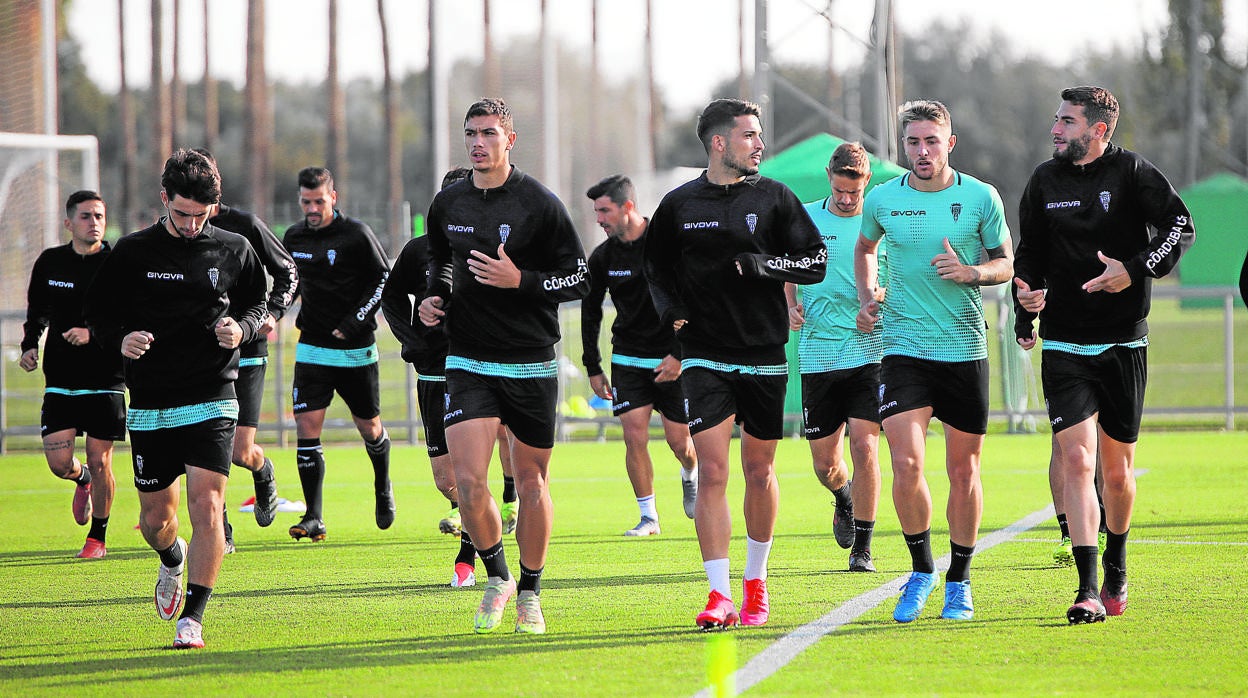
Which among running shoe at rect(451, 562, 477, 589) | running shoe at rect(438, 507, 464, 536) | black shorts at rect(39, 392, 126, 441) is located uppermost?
black shorts at rect(39, 392, 126, 441)

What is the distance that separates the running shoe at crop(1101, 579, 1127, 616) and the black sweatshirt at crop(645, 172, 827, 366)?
6.29 feet

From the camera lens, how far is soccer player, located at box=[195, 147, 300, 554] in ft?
31.9

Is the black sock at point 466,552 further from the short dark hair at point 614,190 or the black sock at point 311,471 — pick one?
the short dark hair at point 614,190

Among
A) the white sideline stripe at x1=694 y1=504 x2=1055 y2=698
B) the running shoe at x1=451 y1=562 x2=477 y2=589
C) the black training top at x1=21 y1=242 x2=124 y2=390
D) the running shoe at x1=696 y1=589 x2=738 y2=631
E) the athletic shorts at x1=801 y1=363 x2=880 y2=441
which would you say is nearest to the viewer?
the white sideline stripe at x1=694 y1=504 x2=1055 y2=698

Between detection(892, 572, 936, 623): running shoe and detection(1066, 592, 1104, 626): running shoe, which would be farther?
detection(892, 572, 936, 623): running shoe

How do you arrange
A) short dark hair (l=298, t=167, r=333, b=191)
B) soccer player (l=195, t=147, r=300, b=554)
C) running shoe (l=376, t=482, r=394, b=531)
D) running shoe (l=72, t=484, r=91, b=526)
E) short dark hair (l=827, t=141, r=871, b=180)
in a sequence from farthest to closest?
running shoe (l=72, t=484, r=91, b=526) → running shoe (l=376, t=482, r=394, b=531) → short dark hair (l=298, t=167, r=333, b=191) → soccer player (l=195, t=147, r=300, b=554) → short dark hair (l=827, t=141, r=871, b=180)

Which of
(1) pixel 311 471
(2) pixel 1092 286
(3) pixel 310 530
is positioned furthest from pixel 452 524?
(2) pixel 1092 286

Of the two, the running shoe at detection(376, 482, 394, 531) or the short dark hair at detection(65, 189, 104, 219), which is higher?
the short dark hair at detection(65, 189, 104, 219)

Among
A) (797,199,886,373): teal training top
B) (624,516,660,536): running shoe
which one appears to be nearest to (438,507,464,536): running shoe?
(624,516,660,536): running shoe

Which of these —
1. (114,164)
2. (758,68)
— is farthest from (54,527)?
(114,164)

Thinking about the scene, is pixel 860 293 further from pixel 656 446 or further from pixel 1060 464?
pixel 656 446

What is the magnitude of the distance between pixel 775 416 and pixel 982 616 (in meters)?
1.36

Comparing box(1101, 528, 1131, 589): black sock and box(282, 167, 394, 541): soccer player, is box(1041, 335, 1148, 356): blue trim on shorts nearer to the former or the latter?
box(1101, 528, 1131, 589): black sock

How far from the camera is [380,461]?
37.1ft
